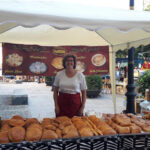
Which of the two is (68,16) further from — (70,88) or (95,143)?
(70,88)

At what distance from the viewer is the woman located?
3.34m

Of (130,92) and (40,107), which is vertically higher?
(130,92)

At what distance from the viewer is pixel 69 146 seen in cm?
189

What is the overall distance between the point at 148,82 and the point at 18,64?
186 inches

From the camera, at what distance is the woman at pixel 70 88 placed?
11.0 feet

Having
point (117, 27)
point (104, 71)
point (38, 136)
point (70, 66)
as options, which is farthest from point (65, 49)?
point (38, 136)

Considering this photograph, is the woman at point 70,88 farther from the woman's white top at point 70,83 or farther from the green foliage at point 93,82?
the green foliage at point 93,82

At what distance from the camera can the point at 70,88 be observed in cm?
337

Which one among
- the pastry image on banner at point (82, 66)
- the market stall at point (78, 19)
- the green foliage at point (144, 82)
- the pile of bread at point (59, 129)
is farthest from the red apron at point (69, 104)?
the green foliage at point (144, 82)

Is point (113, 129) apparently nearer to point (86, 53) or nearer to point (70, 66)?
point (70, 66)

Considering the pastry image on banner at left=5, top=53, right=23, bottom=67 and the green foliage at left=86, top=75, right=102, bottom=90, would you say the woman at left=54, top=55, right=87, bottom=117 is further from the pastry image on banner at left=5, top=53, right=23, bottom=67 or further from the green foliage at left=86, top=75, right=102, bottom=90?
the green foliage at left=86, top=75, right=102, bottom=90

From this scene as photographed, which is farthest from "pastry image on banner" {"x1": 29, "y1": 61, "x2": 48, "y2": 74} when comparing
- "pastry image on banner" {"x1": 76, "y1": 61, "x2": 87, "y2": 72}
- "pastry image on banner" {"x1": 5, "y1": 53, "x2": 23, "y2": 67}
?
"pastry image on banner" {"x1": 76, "y1": 61, "x2": 87, "y2": 72}

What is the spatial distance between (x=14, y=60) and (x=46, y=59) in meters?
0.80

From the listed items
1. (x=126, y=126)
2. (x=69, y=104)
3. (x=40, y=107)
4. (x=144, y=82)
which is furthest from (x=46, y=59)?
(x=40, y=107)
